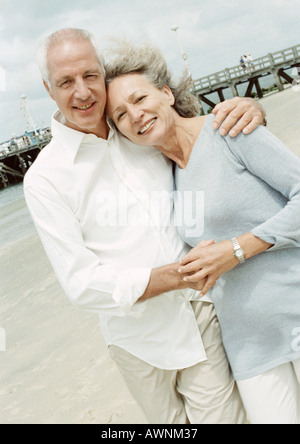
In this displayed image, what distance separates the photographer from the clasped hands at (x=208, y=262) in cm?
199

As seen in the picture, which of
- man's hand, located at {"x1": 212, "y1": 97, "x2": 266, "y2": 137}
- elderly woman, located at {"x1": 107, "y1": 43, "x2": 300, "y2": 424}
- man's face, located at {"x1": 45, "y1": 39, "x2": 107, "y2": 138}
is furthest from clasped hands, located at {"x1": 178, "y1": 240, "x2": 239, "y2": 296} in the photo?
man's face, located at {"x1": 45, "y1": 39, "x2": 107, "y2": 138}

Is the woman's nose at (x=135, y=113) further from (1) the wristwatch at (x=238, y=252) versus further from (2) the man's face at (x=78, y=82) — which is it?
(1) the wristwatch at (x=238, y=252)

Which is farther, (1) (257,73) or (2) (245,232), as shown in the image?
(1) (257,73)

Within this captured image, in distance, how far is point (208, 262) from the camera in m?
1.99

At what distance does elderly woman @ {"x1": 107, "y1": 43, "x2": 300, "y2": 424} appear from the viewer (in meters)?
1.99

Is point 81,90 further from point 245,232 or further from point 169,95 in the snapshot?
point 245,232

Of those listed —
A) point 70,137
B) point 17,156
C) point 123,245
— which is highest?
point 70,137

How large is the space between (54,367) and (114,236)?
2826mm

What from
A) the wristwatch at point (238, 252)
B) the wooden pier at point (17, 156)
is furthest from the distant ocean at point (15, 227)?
the wooden pier at point (17, 156)

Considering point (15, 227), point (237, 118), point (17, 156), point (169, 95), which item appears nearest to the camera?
point (237, 118)

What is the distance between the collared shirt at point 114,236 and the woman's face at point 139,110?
11 centimetres

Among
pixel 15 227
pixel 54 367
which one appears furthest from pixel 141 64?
pixel 15 227

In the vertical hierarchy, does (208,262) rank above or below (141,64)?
below

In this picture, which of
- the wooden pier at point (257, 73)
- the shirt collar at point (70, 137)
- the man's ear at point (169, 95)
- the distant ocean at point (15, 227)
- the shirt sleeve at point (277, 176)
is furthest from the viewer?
the wooden pier at point (257, 73)
